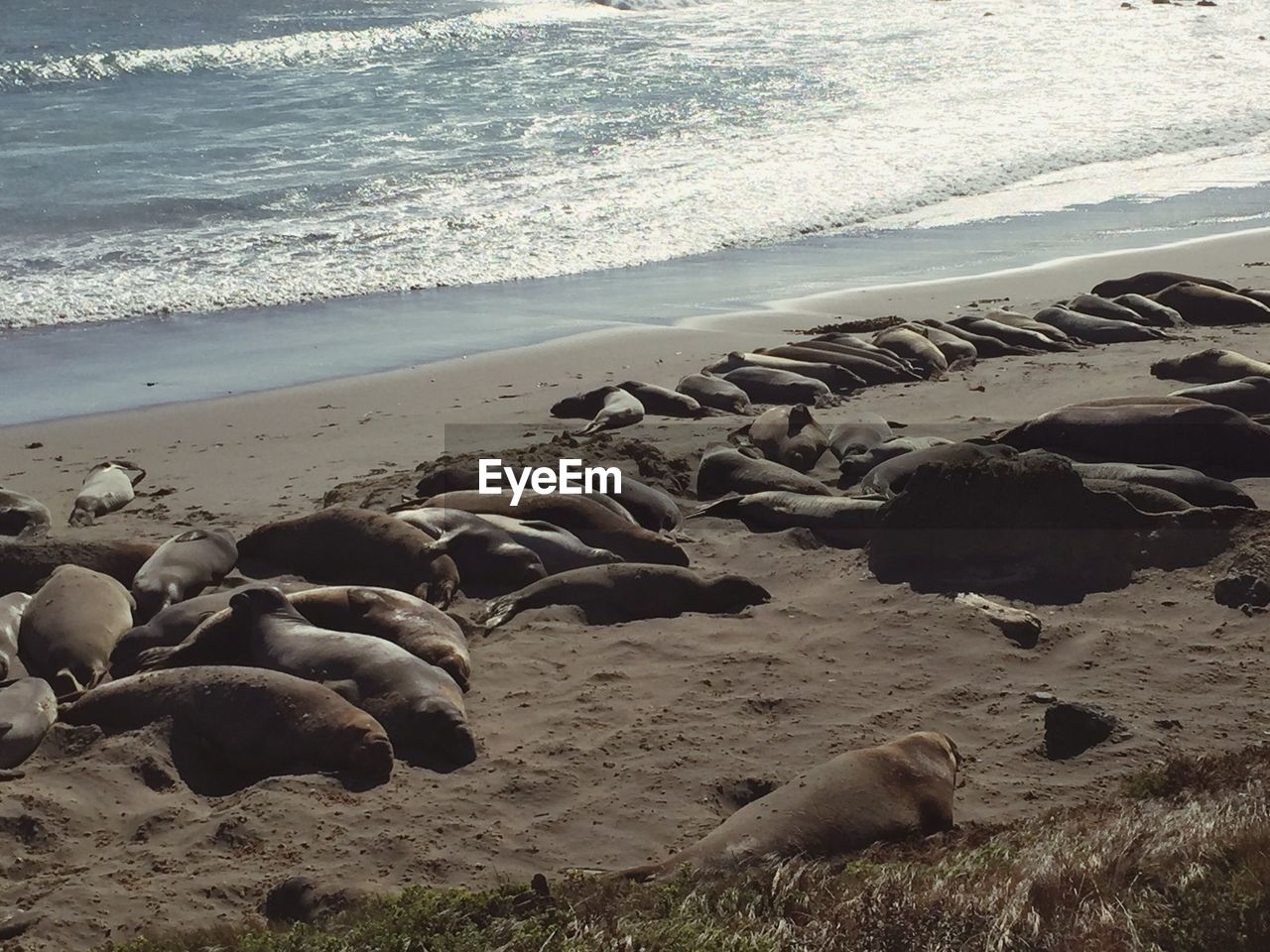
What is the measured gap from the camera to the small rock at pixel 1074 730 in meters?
4.91

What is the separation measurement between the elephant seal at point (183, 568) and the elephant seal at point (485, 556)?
87 cm

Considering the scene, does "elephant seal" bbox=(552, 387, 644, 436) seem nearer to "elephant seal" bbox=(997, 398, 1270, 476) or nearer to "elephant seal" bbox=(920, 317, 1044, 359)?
"elephant seal" bbox=(997, 398, 1270, 476)

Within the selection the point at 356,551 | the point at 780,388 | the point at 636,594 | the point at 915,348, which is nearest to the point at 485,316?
the point at 780,388

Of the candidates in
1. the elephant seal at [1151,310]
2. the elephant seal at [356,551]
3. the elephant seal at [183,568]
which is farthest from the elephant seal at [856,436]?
the elephant seal at [1151,310]

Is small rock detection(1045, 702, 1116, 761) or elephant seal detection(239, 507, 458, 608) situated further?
elephant seal detection(239, 507, 458, 608)

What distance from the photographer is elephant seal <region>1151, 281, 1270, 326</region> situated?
11508 mm

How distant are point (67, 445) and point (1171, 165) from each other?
15584 mm

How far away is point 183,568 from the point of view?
21.8ft

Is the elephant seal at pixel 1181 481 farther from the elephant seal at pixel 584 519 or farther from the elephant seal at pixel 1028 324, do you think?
the elephant seal at pixel 1028 324

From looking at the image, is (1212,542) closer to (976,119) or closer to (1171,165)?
(1171,165)

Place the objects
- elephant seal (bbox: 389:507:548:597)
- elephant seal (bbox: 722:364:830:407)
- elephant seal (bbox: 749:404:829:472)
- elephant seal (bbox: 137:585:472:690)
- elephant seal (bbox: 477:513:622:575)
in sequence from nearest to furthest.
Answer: elephant seal (bbox: 137:585:472:690), elephant seal (bbox: 389:507:548:597), elephant seal (bbox: 477:513:622:575), elephant seal (bbox: 749:404:829:472), elephant seal (bbox: 722:364:830:407)

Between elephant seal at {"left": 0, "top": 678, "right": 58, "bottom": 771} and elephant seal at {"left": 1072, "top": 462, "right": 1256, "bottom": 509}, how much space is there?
4.39m

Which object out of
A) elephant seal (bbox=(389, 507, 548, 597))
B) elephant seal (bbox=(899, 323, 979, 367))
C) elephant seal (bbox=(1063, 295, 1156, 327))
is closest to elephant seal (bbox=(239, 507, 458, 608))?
elephant seal (bbox=(389, 507, 548, 597))

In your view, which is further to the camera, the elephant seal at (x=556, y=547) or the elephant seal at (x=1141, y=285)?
the elephant seal at (x=1141, y=285)
